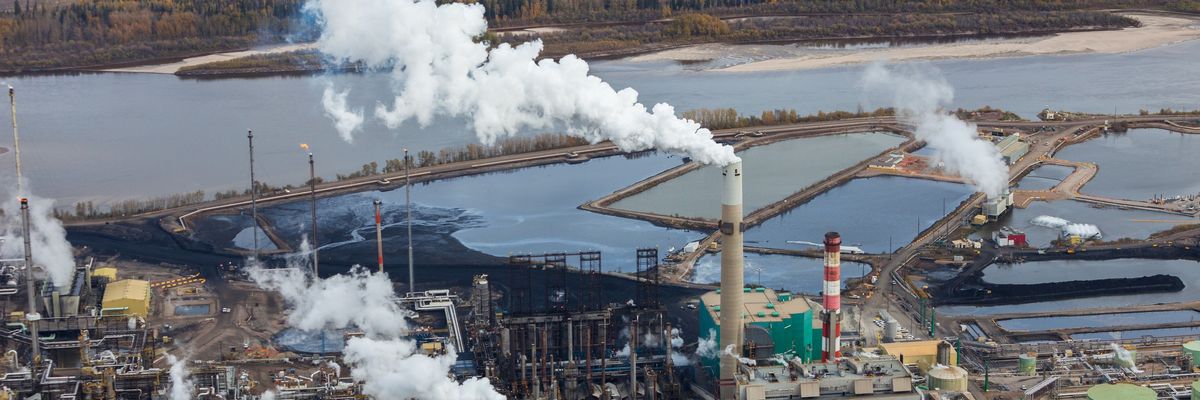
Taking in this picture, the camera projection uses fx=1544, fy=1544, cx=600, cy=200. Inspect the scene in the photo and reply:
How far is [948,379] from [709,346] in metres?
4.66

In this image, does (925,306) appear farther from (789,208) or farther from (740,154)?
(740,154)

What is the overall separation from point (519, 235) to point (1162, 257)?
653 inches

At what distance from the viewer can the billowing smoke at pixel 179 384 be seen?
27266mm

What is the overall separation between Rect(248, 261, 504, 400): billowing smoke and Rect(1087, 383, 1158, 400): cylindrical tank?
10.6 meters

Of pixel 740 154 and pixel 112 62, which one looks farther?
pixel 112 62

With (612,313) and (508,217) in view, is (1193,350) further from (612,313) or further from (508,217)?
(508,217)

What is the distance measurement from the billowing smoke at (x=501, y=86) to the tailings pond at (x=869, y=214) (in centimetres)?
994

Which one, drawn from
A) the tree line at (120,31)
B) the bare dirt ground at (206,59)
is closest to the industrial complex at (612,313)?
the bare dirt ground at (206,59)

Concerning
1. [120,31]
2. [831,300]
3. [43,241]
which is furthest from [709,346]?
[120,31]

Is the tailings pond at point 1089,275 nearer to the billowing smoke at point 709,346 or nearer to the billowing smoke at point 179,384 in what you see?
the billowing smoke at point 709,346

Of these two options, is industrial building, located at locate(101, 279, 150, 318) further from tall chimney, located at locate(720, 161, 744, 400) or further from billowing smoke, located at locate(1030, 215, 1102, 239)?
billowing smoke, located at locate(1030, 215, 1102, 239)

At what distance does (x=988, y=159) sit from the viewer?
4666 centimetres

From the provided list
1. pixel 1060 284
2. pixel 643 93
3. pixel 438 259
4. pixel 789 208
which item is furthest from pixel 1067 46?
pixel 438 259

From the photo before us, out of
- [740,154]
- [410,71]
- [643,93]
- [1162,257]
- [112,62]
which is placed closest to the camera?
[410,71]
